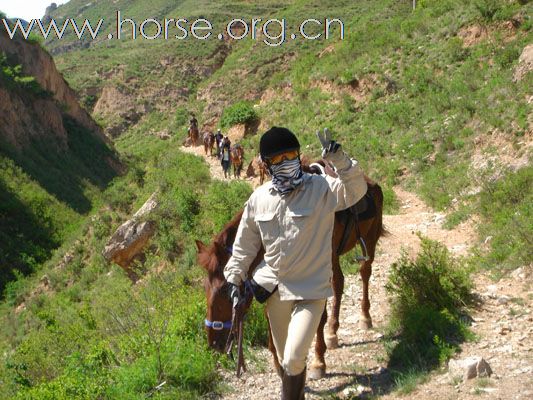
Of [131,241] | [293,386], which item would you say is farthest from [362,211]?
[131,241]

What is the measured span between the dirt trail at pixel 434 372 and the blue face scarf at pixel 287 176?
1.90 m

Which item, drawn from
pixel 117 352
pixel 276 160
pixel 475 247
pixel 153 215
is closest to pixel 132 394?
pixel 117 352

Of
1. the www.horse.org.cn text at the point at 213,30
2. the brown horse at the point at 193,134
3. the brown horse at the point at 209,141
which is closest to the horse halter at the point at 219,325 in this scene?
the brown horse at the point at 209,141

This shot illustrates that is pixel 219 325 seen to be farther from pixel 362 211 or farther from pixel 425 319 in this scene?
pixel 425 319

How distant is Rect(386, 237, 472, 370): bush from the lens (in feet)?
15.4

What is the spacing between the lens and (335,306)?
17.2 feet

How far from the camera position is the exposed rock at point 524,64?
13.5 m

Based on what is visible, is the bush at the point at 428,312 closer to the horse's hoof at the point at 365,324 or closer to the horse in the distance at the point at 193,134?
the horse's hoof at the point at 365,324

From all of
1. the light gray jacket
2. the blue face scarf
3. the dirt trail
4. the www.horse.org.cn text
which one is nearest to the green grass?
the dirt trail

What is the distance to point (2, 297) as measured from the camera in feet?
64.8

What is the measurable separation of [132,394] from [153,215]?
11.0 metres

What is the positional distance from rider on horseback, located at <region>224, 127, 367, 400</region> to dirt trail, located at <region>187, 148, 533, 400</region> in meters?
1.05

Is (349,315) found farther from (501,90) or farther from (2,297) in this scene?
(2,297)

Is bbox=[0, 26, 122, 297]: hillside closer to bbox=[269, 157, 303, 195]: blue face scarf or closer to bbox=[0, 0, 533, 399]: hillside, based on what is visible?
bbox=[0, 0, 533, 399]: hillside
